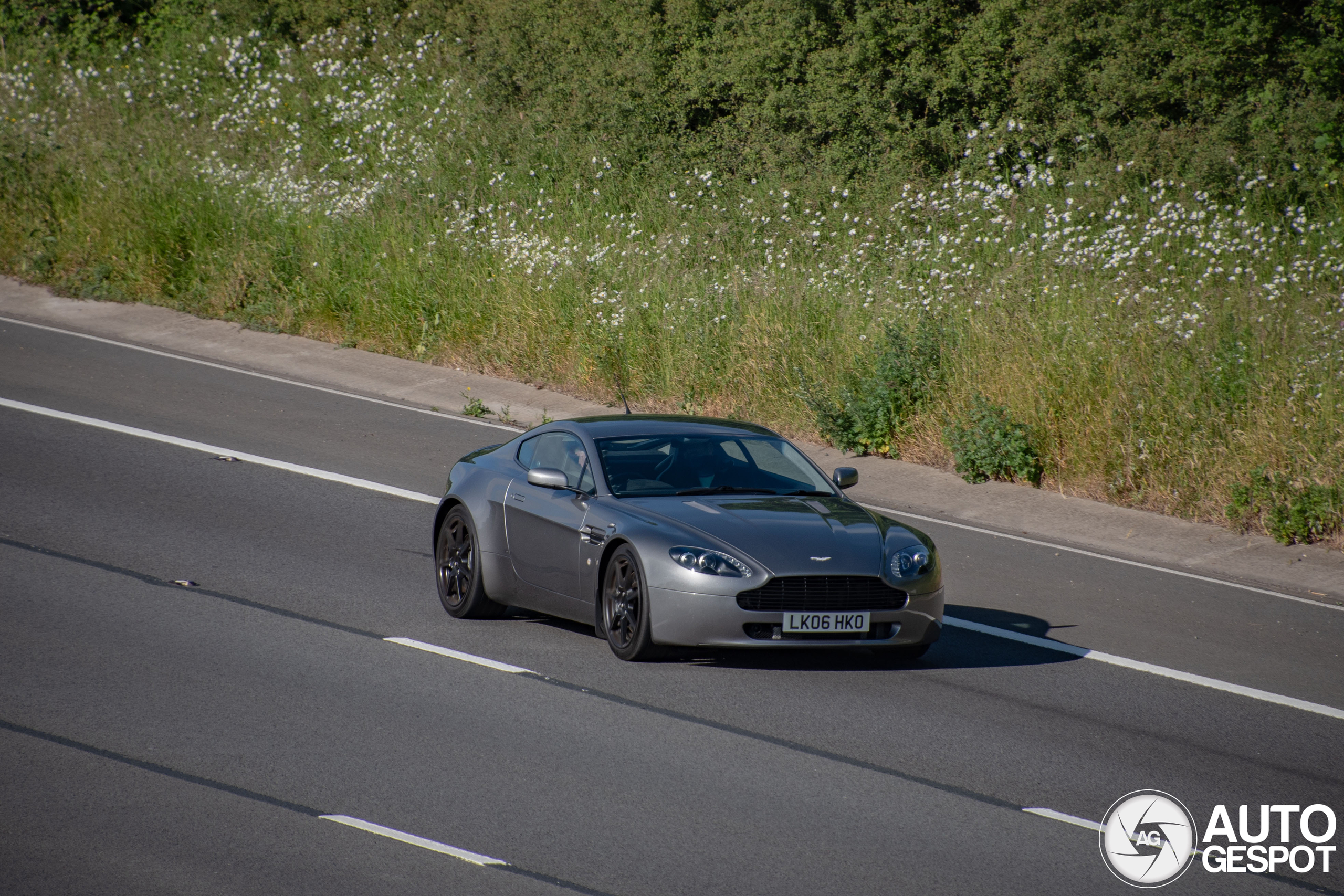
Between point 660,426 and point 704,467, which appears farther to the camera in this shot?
point 660,426

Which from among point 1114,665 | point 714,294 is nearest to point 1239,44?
point 714,294

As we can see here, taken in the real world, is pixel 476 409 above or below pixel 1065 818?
above

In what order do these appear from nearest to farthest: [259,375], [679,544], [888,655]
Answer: [679,544]
[888,655]
[259,375]

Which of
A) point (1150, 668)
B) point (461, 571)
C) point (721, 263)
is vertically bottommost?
point (1150, 668)

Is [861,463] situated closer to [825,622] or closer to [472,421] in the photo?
[472,421]

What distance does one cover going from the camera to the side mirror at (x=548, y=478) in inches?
355

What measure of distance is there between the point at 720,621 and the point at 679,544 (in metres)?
0.50

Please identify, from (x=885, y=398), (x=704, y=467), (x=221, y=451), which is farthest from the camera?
(x=885, y=398)

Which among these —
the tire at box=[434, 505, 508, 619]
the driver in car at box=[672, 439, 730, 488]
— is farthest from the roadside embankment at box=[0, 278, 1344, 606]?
the tire at box=[434, 505, 508, 619]

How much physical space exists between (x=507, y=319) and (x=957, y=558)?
8685 millimetres

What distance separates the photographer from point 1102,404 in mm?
14477

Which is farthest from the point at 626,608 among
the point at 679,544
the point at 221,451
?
the point at 221,451

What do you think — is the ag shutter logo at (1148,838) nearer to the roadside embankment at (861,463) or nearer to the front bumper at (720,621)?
the front bumper at (720,621)

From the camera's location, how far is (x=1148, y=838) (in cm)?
607
